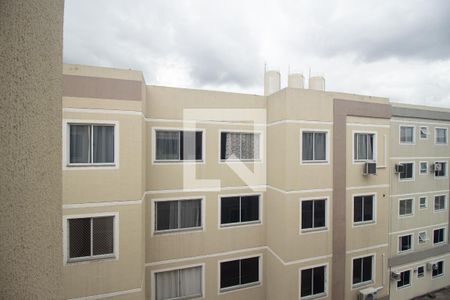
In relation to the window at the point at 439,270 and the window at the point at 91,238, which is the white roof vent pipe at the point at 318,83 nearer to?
the window at the point at 91,238

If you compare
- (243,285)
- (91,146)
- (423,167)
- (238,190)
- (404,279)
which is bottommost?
(404,279)

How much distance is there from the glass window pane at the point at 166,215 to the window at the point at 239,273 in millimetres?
2190

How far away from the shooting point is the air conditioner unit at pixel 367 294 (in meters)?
7.15

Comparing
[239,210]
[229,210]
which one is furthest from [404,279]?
[229,210]

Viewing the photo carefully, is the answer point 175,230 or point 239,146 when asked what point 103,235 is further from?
point 239,146

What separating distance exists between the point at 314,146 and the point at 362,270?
4878 millimetres

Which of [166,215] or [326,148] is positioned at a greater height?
[326,148]

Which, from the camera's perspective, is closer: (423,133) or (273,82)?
(273,82)

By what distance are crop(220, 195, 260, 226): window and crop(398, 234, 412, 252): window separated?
808cm

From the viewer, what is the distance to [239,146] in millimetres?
7242

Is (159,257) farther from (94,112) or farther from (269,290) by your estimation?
(94,112)

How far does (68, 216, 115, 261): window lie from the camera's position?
4852 mm

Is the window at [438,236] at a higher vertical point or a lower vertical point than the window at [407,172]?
lower

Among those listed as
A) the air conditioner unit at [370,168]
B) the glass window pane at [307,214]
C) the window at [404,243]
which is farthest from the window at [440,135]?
the glass window pane at [307,214]
